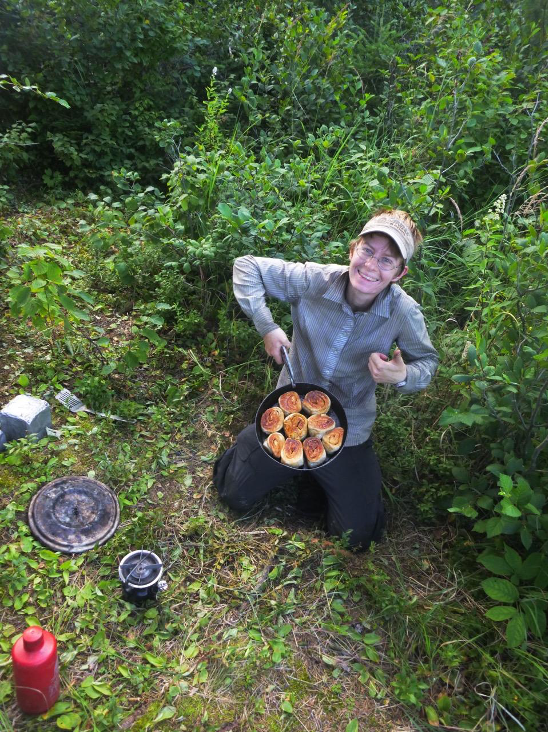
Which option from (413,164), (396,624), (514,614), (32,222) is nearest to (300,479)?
(396,624)

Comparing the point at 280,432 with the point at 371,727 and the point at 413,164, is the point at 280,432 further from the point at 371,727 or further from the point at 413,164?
the point at 413,164

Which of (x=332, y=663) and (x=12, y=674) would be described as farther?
(x=332, y=663)

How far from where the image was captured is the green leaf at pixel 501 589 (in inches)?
94.6

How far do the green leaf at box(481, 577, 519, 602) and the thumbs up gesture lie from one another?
932 millimetres

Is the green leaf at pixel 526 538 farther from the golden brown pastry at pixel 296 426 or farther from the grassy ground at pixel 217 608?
the golden brown pastry at pixel 296 426

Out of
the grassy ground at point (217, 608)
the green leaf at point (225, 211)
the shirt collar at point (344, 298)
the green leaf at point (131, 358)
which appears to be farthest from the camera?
the green leaf at point (225, 211)

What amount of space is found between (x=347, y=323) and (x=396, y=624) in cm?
136

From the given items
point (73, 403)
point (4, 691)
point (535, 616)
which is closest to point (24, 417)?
point (73, 403)

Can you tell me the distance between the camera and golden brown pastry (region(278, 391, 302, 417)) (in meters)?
2.68

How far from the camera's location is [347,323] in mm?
2701

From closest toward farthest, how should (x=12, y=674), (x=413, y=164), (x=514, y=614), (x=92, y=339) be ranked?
1. (x=12, y=674)
2. (x=514, y=614)
3. (x=92, y=339)
4. (x=413, y=164)

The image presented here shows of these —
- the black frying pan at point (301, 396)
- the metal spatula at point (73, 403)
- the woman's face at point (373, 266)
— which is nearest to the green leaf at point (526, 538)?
the black frying pan at point (301, 396)

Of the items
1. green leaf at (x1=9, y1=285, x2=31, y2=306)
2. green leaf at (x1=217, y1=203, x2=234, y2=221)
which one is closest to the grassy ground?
green leaf at (x1=9, y1=285, x2=31, y2=306)

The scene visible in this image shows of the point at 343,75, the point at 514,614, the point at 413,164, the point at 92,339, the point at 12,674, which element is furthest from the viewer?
the point at 343,75
